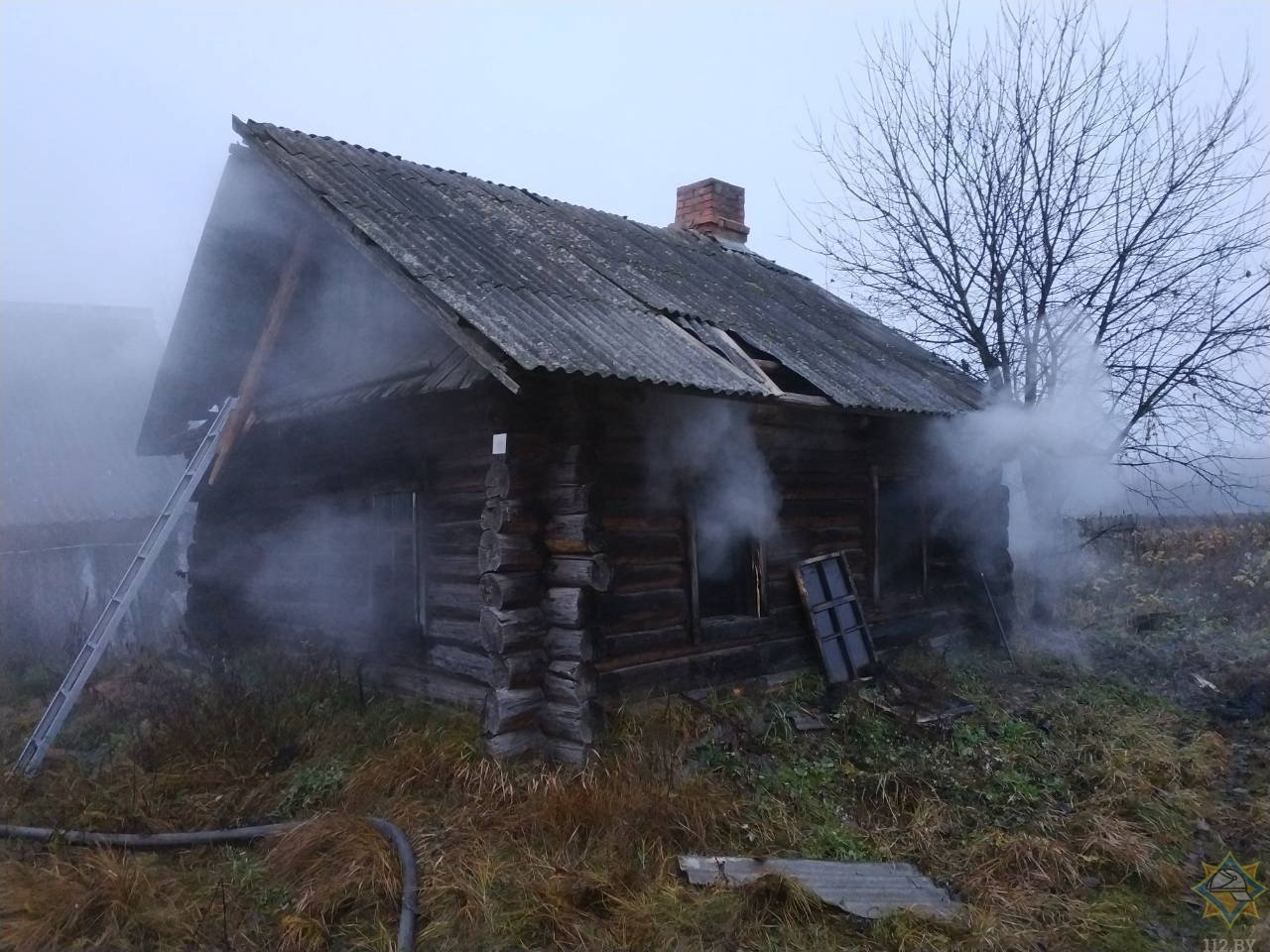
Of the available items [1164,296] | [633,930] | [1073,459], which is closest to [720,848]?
[633,930]

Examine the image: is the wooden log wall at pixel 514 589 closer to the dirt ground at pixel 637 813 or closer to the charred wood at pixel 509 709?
the charred wood at pixel 509 709

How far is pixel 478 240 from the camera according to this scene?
25.3ft

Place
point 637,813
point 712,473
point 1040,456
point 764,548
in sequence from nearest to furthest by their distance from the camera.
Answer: point 637,813
point 712,473
point 764,548
point 1040,456

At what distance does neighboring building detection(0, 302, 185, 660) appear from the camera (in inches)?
551

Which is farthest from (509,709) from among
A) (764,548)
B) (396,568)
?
(764,548)

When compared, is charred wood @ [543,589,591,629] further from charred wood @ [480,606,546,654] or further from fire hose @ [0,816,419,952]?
fire hose @ [0,816,419,952]

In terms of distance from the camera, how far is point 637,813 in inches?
213

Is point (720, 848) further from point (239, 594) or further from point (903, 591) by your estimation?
point (239, 594)

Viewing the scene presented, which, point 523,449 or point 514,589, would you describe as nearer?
point 514,589

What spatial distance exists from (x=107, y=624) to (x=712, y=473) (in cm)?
501

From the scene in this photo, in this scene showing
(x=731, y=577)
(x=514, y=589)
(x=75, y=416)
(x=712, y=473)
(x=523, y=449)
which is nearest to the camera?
(x=514, y=589)

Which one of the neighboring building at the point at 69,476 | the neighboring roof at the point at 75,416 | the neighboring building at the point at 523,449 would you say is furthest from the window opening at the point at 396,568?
the neighboring roof at the point at 75,416

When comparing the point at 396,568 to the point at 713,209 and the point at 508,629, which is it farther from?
the point at 713,209

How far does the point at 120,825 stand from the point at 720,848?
378cm
